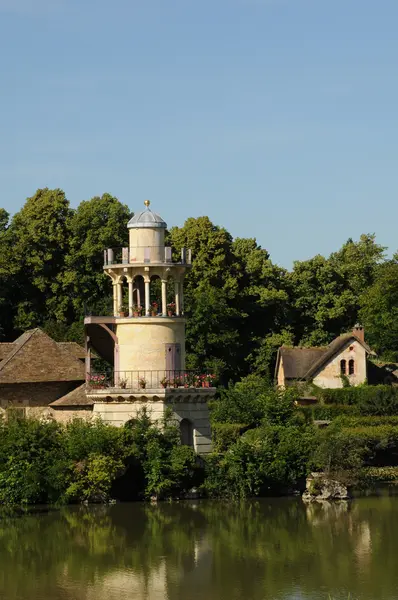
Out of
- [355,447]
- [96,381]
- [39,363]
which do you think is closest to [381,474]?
[355,447]

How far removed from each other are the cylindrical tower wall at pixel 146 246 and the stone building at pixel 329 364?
22756 millimetres

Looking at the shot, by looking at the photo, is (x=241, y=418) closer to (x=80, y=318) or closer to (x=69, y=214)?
(x=80, y=318)

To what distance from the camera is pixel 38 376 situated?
5669 cm

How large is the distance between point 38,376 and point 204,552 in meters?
15.1

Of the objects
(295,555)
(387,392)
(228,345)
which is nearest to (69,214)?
(228,345)

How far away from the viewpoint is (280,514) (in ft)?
160

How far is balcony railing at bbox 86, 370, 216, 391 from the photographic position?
174 ft

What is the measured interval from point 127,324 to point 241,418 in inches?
304

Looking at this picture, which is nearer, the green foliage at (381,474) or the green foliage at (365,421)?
the green foliage at (381,474)

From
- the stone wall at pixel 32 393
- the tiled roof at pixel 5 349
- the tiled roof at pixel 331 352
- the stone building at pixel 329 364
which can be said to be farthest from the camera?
the stone building at pixel 329 364

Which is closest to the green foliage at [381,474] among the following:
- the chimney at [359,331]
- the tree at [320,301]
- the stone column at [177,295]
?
the stone column at [177,295]

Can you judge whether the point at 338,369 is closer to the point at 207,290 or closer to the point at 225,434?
the point at 207,290

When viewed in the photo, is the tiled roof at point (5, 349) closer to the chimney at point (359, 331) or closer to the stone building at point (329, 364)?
the stone building at point (329, 364)

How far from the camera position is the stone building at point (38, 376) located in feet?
185
